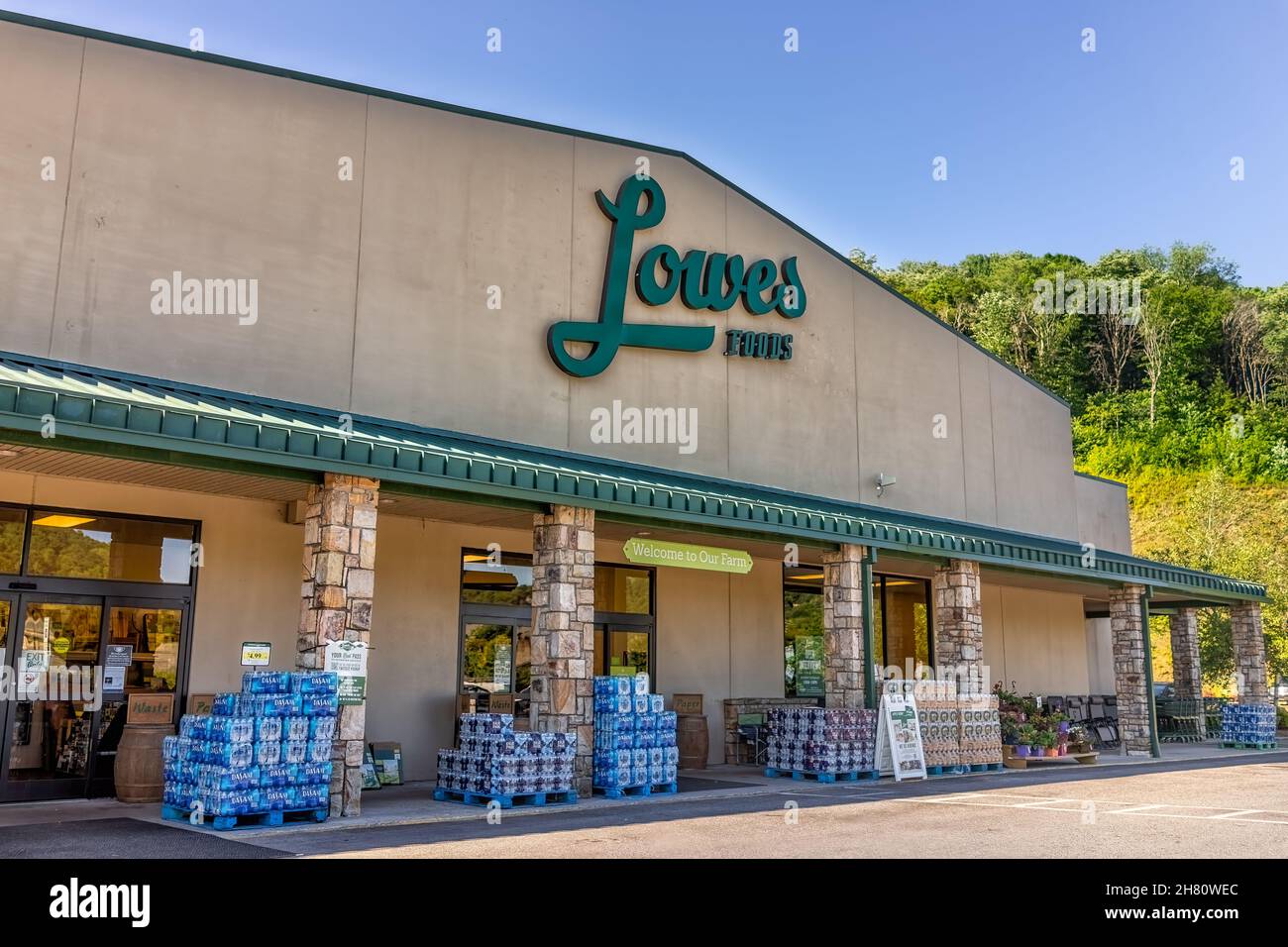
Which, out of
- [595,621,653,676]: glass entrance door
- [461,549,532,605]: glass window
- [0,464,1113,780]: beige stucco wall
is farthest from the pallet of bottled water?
[461,549,532,605]: glass window

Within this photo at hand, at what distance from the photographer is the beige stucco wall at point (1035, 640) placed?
86.0ft

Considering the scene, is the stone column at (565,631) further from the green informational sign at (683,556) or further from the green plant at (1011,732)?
the green plant at (1011,732)

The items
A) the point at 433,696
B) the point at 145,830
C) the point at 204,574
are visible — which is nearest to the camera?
the point at 145,830

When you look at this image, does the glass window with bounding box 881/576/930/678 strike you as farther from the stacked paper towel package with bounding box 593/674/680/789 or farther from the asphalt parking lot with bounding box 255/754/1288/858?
the stacked paper towel package with bounding box 593/674/680/789

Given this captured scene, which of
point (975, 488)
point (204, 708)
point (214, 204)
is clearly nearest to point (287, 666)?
point (204, 708)

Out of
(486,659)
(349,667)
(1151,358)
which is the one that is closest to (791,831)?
(349,667)

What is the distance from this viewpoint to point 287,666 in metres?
14.5

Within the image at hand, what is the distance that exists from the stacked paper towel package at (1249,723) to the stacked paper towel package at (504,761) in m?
20.1

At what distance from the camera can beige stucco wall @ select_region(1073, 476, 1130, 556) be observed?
29438mm

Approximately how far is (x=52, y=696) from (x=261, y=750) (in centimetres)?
405

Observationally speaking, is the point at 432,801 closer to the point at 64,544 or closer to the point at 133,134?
the point at 64,544

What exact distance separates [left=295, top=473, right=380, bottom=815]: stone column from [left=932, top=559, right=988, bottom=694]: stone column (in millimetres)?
11489

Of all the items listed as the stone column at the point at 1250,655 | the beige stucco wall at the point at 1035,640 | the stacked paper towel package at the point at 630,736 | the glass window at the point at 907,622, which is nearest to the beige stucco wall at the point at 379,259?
the glass window at the point at 907,622
